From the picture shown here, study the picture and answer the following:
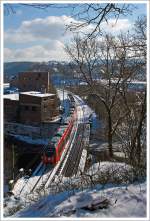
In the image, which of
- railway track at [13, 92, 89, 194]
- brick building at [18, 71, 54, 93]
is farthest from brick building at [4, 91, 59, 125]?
railway track at [13, 92, 89, 194]

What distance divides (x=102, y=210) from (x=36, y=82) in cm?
1233

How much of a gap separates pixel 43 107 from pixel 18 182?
5283 mm

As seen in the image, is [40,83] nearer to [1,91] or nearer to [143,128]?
[143,128]

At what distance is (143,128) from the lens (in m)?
3.54

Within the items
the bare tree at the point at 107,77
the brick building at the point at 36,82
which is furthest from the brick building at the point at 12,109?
the bare tree at the point at 107,77

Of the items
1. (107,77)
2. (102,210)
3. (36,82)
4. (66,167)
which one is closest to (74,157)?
(66,167)

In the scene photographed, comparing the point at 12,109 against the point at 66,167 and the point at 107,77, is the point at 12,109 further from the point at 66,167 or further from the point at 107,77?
the point at 107,77

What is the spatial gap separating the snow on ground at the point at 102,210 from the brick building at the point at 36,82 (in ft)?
36.1

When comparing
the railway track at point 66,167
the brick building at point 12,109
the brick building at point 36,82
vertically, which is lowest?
the railway track at point 66,167

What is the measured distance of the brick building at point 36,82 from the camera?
1273 centimetres

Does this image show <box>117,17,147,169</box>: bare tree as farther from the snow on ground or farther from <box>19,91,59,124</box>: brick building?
<box>19,91,59,124</box>: brick building

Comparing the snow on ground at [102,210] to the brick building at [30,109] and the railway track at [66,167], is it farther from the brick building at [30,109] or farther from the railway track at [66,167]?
the brick building at [30,109]

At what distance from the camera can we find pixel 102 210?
4.71 ft

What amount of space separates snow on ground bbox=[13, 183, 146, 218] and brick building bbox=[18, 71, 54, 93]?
36.1ft
